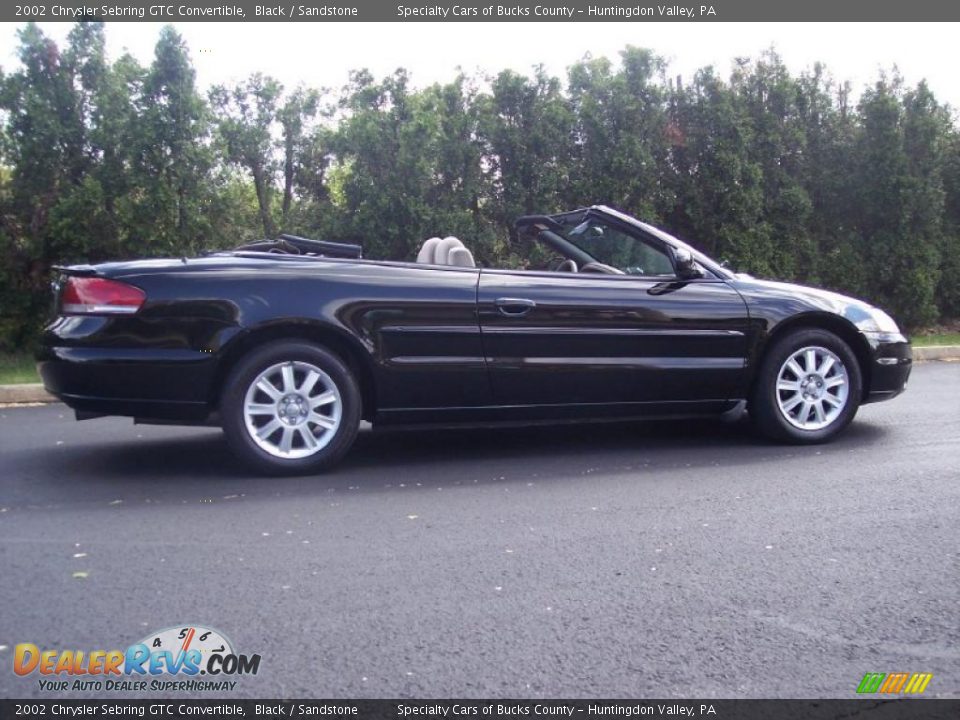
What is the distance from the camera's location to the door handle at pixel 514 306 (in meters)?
5.09

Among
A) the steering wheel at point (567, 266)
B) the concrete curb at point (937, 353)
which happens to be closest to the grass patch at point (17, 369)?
the steering wheel at point (567, 266)

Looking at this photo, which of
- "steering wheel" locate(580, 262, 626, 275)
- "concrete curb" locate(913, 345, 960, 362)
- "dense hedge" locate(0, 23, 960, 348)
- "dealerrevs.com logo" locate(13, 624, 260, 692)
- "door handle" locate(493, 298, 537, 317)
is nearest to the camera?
"dealerrevs.com logo" locate(13, 624, 260, 692)

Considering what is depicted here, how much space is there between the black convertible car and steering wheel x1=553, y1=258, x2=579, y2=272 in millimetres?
17

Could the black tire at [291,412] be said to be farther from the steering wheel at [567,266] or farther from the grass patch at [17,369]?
the grass patch at [17,369]

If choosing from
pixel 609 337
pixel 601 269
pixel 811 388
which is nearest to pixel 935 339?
pixel 811 388

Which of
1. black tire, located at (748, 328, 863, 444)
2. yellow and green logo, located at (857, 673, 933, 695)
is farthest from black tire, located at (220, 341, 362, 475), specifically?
yellow and green logo, located at (857, 673, 933, 695)

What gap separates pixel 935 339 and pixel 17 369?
36.5 feet

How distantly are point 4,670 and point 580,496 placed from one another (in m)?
2.62

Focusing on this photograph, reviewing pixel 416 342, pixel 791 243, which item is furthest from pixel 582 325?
pixel 791 243

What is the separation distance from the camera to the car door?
511cm

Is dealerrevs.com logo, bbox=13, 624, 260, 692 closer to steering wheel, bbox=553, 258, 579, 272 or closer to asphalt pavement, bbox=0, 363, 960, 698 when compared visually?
asphalt pavement, bbox=0, 363, 960, 698

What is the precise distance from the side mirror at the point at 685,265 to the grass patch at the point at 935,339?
7.11 meters

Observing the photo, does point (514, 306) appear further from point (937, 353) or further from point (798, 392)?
point (937, 353)

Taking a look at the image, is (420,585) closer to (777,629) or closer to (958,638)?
(777,629)
